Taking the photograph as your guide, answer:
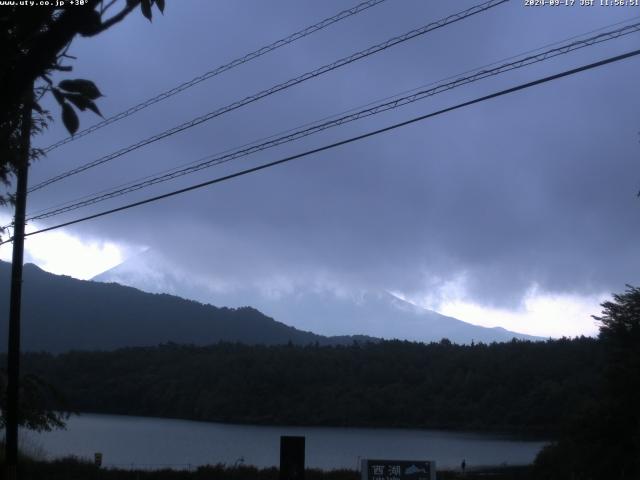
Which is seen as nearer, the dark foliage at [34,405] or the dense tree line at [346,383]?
the dark foliage at [34,405]

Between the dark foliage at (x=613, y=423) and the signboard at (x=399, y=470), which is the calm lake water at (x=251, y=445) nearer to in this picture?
the dark foliage at (x=613, y=423)

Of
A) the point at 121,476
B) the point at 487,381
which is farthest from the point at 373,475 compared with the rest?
the point at 487,381

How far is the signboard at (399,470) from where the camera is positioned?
47.7 ft

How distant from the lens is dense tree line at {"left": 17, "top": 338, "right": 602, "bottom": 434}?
78875 millimetres

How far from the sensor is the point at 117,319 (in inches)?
6639

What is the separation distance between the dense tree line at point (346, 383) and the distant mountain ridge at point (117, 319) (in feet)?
129

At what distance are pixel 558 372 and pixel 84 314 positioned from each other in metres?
111

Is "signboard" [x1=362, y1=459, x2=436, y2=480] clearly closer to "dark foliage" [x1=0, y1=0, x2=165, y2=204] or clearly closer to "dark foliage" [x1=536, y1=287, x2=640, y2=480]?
"dark foliage" [x1=0, y1=0, x2=165, y2=204]

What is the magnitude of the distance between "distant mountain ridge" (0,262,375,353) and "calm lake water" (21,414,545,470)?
202ft

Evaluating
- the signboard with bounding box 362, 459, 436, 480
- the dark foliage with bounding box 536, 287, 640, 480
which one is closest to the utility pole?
the signboard with bounding box 362, 459, 436, 480

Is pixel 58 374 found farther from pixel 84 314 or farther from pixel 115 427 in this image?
pixel 84 314

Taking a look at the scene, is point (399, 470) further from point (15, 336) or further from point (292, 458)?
point (15, 336)

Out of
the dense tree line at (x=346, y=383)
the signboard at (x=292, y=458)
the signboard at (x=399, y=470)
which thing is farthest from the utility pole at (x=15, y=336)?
the dense tree line at (x=346, y=383)

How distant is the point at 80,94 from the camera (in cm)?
465
